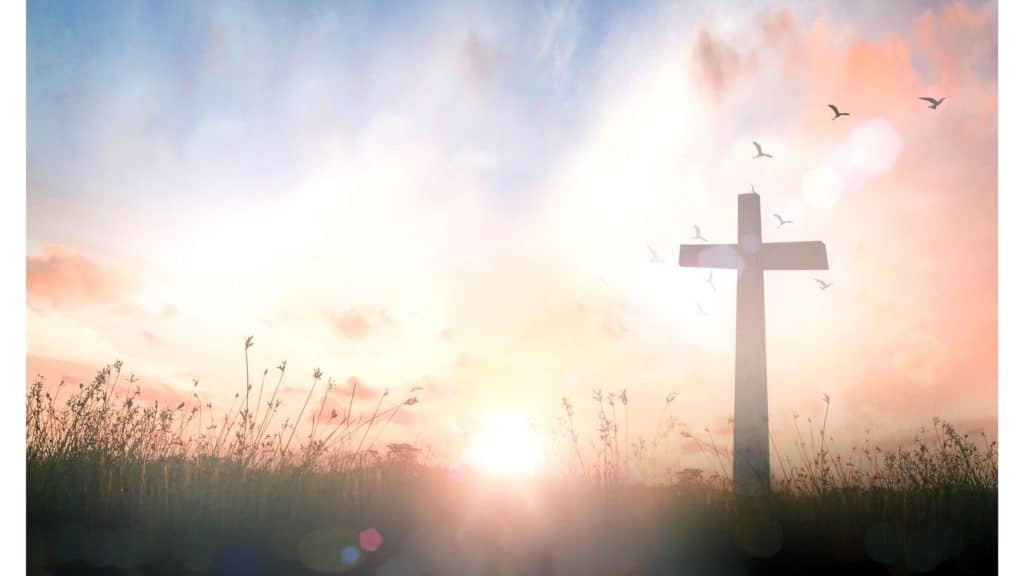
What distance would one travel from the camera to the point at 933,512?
704 cm

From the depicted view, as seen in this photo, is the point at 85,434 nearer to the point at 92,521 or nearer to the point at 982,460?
the point at 92,521

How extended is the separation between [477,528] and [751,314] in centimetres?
385

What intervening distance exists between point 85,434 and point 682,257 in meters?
6.03

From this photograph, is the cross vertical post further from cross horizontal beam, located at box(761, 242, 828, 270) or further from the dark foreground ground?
the dark foreground ground

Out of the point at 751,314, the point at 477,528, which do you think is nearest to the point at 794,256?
the point at 751,314

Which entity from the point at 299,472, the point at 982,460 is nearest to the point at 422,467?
the point at 299,472

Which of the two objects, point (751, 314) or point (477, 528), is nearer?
point (477, 528)

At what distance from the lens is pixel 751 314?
8648mm

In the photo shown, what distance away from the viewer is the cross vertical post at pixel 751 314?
7.97 metres

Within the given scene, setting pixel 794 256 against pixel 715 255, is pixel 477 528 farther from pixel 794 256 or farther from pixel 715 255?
pixel 794 256

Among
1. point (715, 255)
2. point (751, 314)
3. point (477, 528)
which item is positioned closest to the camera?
point (477, 528)

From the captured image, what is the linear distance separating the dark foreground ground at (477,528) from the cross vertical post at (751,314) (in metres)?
Result: 0.62

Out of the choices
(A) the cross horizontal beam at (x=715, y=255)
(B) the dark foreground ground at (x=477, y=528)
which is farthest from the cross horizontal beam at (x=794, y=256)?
(B) the dark foreground ground at (x=477, y=528)

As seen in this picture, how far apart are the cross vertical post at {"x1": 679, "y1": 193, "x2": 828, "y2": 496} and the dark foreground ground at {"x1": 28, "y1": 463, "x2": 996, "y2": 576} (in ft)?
2.04
